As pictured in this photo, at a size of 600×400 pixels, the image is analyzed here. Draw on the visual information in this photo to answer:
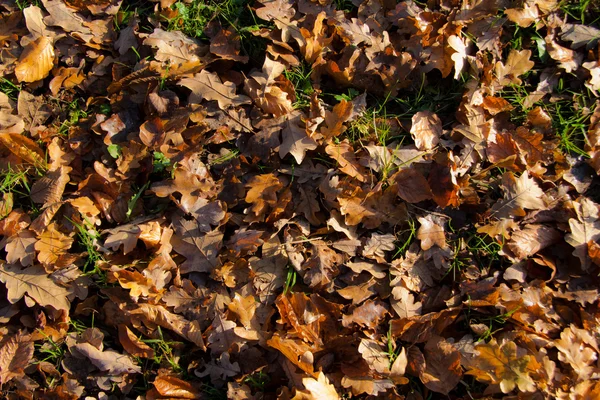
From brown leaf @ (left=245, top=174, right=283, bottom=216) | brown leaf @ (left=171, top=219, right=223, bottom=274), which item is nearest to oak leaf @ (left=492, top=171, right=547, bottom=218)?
brown leaf @ (left=245, top=174, right=283, bottom=216)

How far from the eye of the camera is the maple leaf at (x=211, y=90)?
2.78m

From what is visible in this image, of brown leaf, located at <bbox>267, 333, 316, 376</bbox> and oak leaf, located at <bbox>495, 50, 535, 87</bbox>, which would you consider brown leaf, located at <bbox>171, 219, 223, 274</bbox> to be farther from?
oak leaf, located at <bbox>495, 50, 535, 87</bbox>

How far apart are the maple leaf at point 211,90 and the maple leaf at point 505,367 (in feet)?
5.66

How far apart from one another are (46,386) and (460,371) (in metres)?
1.95

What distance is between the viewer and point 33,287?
8.34 ft

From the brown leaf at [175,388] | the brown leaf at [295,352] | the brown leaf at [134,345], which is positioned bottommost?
the brown leaf at [175,388]

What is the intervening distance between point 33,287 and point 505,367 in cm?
224

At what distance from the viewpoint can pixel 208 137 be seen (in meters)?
2.77

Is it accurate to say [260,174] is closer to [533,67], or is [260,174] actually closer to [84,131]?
[84,131]

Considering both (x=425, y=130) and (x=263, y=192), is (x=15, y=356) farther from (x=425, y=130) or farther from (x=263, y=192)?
(x=425, y=130)

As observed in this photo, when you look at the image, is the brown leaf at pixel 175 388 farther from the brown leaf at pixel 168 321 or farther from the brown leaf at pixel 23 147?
the brown leaf at pixel 23 147

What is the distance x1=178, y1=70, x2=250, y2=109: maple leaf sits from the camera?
9.12ft

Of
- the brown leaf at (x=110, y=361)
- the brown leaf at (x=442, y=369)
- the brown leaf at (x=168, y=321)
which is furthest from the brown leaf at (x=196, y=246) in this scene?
the brown leaf at (x=442, y=369)

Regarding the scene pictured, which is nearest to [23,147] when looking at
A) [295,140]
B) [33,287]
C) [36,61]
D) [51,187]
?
[51,187]
